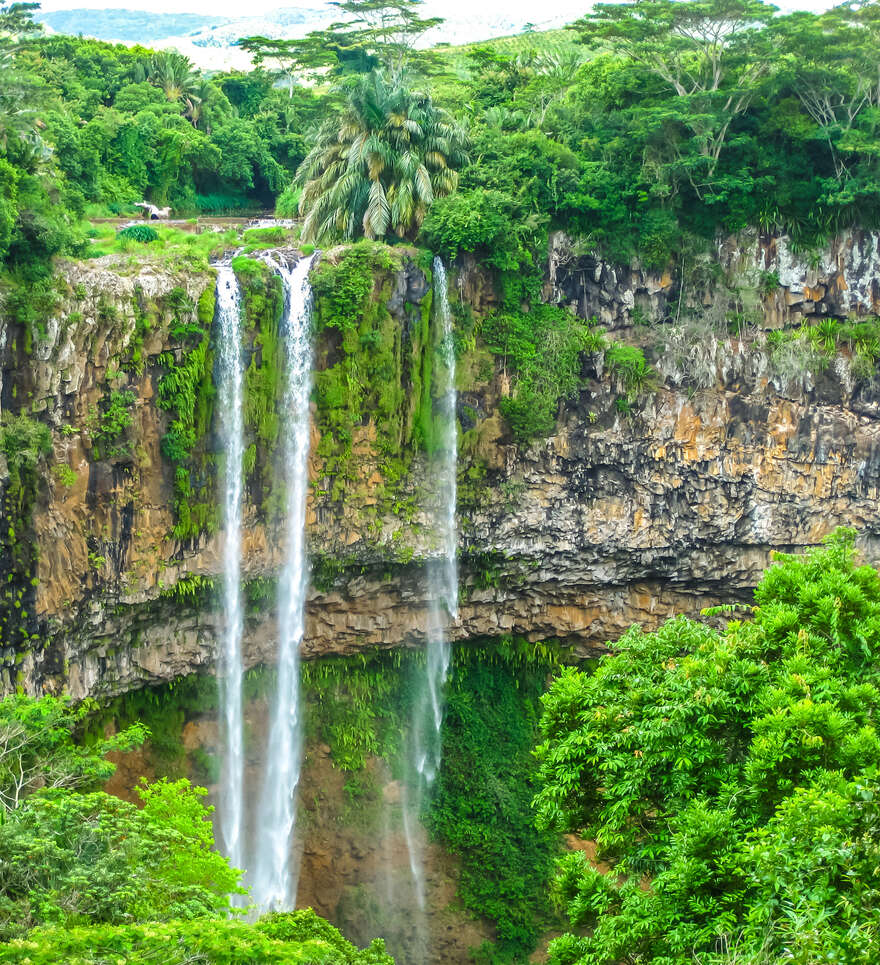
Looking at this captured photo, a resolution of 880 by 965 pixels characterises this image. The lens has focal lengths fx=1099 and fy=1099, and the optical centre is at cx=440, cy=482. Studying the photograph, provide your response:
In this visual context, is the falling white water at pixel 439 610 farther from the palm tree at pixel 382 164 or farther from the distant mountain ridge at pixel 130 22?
the distant mountain ridge at pixel 130 22

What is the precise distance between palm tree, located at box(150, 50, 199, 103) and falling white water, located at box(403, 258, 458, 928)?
1509cm

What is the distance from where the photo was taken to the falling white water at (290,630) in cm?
2277

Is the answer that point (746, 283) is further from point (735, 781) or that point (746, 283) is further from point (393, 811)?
point (735, 781)

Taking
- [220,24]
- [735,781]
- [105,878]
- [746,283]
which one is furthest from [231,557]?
[220,24]

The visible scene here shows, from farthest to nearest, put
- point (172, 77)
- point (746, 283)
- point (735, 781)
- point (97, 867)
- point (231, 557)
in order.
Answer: point (172, 77), point (746, 283), point (231, 557), point (97, 867), point (735, 781)

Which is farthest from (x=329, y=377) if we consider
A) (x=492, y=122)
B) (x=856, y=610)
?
(x=856, y=610)

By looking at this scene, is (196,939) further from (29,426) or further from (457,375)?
(457,375)

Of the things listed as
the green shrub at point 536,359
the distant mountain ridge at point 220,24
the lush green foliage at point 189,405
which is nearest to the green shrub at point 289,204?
the green shrub at point 536,359

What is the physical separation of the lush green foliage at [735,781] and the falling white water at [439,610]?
37.0ft

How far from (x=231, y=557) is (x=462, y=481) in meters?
5.65

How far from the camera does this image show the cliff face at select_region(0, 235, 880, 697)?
811 inches

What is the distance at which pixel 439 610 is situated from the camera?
85.8 feet

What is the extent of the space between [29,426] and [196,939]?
1088cm

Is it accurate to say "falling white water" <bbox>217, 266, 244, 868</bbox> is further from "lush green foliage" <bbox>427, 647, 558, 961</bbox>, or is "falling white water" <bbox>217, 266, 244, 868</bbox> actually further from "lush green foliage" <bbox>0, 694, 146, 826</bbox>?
"lush green foliage" <bbox>0, 694, 146, 826</bbox>
